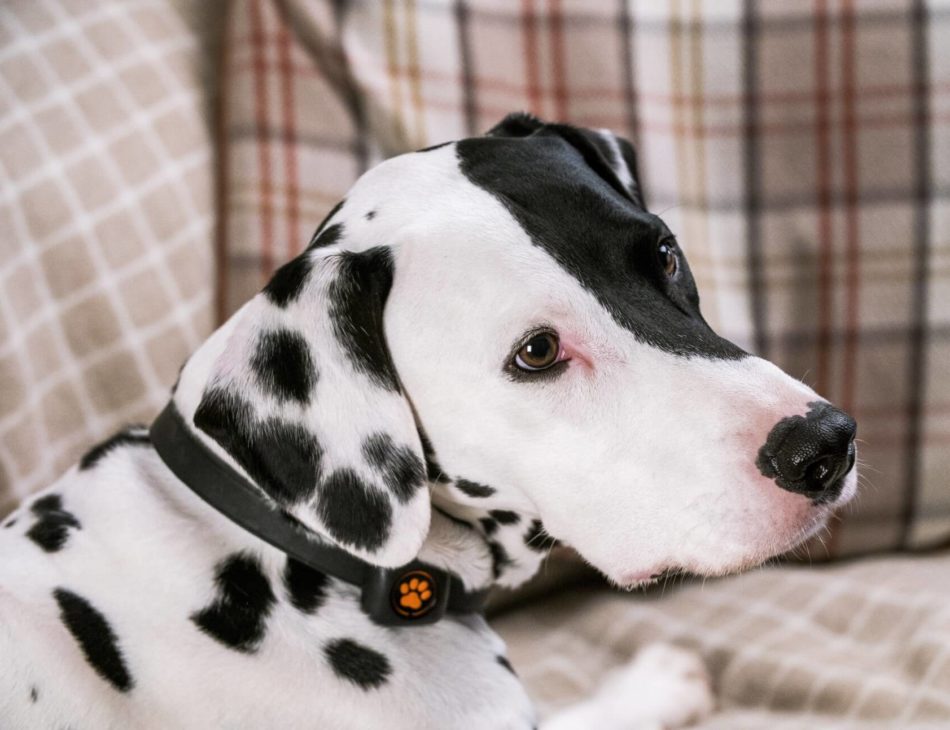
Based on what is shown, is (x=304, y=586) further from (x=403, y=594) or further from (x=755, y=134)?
(x=755, y=134)

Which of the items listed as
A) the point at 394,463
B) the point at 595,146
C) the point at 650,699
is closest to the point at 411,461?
the point at 394,463

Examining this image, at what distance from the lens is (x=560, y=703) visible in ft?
6.12

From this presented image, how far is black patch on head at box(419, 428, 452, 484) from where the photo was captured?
124 centimetres

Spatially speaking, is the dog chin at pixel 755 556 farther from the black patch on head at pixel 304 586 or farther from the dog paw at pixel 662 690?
the dog paw at pixel 662 690

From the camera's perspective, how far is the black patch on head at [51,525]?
1279 mm

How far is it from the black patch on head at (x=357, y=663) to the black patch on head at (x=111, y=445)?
39cm

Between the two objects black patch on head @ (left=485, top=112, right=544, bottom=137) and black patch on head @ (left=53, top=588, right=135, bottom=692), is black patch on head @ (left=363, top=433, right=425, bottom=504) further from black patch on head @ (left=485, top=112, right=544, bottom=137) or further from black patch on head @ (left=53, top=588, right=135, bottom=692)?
black patch on head @ (left=485, top=112, right=544, bottom=137)

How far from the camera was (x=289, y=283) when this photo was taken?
121 cm

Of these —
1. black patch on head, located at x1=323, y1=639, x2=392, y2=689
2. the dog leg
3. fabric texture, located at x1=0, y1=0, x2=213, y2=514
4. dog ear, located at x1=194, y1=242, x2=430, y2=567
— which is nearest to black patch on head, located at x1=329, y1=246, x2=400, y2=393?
dog ear, located at x1=194, y1=242, x2=430, y2=567

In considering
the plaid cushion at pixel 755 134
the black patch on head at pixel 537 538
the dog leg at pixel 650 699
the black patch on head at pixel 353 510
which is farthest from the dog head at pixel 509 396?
the plaid cushion at pixel 755 134

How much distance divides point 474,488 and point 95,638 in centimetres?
47

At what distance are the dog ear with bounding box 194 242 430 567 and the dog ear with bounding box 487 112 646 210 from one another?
1.46 ft

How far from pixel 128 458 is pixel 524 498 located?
1.70 ft

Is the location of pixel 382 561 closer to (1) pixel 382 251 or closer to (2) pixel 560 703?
(1) pixel 382 251
